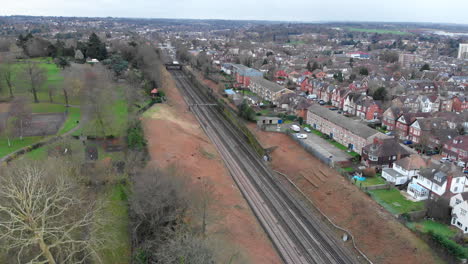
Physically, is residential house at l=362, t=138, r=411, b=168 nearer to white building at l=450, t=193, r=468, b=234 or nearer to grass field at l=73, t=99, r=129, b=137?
white building at l=450, t=193, r=468, b=234

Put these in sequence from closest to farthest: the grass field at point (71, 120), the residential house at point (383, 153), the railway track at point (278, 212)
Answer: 1. the railway track at point (278, 212)
2. the residential house at point (383, 153)
3. the grass field at point (71, 120)

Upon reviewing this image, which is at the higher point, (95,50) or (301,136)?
(95,50)

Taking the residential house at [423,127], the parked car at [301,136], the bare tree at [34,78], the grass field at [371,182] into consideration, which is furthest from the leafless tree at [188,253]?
the bare tree at [34,78]

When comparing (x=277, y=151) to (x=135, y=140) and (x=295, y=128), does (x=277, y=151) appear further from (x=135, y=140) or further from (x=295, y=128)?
(x=135, y=140)

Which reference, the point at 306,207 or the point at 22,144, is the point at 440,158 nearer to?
the point at 306,207

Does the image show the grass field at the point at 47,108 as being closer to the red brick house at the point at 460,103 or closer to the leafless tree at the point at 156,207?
the leafless tree at the point at 156,207

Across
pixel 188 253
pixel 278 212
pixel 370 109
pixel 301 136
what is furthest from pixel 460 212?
pixel 370 109
